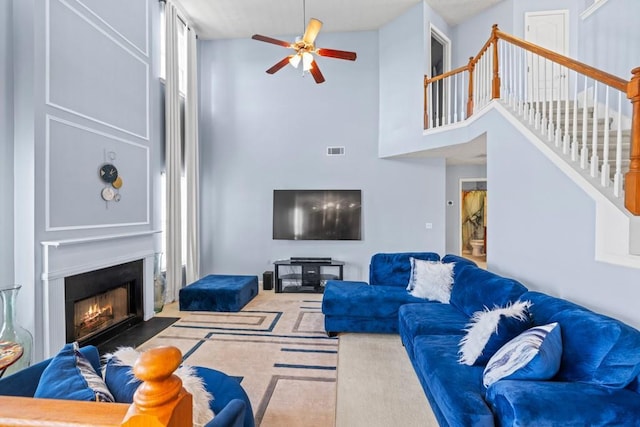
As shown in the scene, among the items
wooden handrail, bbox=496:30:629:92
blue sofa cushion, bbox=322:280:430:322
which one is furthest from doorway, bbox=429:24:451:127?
blue sofa cushion, bbox=322:280:430:322

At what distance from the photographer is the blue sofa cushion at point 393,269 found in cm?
395

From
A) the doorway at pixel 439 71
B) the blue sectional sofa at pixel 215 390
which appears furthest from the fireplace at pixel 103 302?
the doorway at pixel 439 71

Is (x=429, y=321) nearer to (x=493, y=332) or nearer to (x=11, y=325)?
(x=493, y=332)

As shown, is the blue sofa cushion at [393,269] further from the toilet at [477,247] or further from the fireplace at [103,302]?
the toilet at [477,247]

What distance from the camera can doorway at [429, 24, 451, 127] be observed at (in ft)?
16.3

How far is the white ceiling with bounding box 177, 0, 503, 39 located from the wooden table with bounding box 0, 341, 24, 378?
16.1 ft

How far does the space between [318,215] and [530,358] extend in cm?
431

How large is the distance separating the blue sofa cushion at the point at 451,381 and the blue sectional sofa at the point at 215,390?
3.23 ft

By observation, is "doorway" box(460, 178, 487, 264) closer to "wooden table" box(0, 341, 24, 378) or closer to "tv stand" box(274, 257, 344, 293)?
"tv stand" box(274, 257, 344, 293)

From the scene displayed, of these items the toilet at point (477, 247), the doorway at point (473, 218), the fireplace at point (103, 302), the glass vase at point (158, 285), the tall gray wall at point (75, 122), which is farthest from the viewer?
the doorway at point (473, 218)

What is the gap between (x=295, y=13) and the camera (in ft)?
17.1

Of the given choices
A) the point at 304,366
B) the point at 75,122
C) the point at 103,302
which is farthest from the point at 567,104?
the point at 103,302

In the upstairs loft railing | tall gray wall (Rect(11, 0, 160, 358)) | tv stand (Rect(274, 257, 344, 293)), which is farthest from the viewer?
tv stand (Rect(274, 257, 344, 293))

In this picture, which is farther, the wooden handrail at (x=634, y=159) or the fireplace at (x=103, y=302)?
the fireplace at (x=103, y=302)
